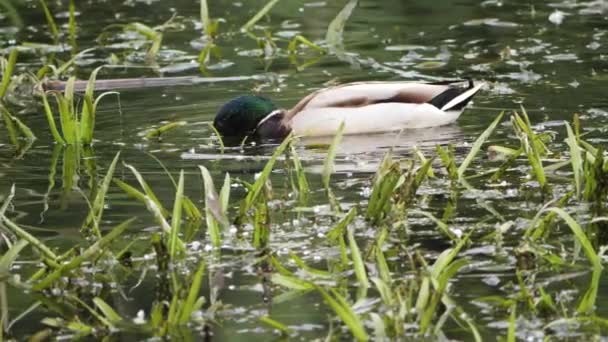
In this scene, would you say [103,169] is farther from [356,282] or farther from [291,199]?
[356,282]

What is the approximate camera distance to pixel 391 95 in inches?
418

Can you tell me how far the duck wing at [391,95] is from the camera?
1048cm

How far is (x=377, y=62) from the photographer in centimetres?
1267

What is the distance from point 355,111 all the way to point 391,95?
10.7 inches

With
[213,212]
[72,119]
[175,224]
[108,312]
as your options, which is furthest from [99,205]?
[72,119]

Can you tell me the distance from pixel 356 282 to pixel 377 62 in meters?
6.54

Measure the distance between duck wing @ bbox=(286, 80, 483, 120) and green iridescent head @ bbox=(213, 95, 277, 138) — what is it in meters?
0.21

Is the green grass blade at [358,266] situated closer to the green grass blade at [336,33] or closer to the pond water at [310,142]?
the pond water at [310,142]

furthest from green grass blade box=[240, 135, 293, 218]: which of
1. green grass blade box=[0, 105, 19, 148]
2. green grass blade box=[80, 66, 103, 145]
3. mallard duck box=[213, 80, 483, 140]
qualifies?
mallard duck box=[213, 80, 483, 140]

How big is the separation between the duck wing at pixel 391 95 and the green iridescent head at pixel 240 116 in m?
0.21

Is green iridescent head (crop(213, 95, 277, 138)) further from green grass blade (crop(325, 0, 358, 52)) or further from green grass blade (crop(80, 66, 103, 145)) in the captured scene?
green grass blade (crop(325, 0, 358, 52))

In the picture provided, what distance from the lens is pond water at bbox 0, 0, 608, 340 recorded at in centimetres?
619

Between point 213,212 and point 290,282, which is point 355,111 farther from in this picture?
point 290,282

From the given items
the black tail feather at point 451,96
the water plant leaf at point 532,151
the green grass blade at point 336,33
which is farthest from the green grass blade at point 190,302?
the green grass blade at point 336,33
